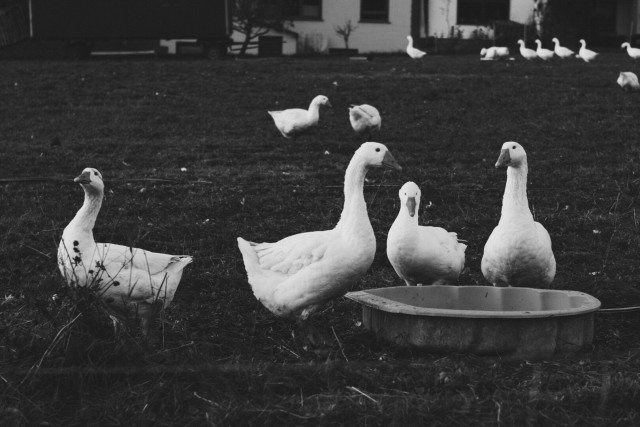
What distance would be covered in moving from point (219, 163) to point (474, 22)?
27981 millimetres

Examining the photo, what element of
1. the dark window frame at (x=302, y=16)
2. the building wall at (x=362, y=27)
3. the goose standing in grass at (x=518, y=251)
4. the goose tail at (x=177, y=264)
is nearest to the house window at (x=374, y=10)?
the building wall at (x=362, y=27)

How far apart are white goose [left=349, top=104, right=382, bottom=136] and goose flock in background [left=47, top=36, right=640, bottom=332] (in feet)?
20.9

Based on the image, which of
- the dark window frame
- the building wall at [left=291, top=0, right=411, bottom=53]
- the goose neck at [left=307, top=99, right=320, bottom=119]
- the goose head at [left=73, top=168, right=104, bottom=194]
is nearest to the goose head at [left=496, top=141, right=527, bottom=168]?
the goose head at [left=73, top=168, right=104, bottom=194]

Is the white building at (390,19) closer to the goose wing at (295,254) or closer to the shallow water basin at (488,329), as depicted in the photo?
the goose wing at (295,254)

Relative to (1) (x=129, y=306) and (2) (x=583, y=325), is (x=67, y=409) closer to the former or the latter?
(1) (x=129, y=306)

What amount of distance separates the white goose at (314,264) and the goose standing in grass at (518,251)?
46.7 inches

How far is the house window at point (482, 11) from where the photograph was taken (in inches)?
1511

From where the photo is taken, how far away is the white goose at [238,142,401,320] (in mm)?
5863

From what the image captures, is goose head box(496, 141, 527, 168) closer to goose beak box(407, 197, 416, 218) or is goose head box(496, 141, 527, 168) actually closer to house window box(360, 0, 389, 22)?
goose beak box(407, 197, 416, 218)

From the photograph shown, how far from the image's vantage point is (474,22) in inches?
1506

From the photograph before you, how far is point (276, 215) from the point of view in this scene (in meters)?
9.18

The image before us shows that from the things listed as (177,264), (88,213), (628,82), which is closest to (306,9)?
(628,82)

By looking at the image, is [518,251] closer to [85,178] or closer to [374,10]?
[85,178]

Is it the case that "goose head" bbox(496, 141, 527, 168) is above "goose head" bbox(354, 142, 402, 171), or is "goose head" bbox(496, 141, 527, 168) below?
below
